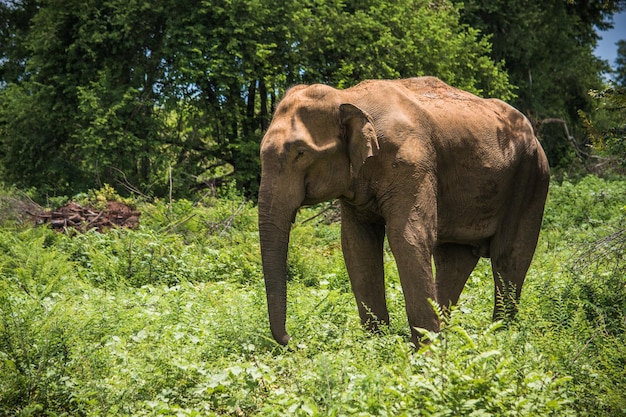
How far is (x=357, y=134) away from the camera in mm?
6539

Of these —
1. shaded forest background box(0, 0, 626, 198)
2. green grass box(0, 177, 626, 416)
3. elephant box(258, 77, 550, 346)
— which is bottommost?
green grass box(0, 177, 626, 416)

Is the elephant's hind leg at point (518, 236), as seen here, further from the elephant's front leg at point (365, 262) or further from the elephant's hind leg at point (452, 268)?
the elephant's front leg at point (365, 262)

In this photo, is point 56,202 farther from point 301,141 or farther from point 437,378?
point 437,378

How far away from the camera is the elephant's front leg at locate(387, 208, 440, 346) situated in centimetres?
662

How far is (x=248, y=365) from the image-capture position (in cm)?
593

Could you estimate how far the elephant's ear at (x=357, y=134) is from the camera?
21.3 feet

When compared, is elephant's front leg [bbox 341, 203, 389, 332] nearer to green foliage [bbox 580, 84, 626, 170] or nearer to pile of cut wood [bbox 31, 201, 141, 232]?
green foliage [bbox 580, 84, 626, 170]

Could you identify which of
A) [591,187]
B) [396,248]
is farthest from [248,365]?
[591,187]

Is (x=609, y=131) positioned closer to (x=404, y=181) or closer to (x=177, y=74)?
(x=404, y=181)

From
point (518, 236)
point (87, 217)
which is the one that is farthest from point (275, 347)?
point (87, 217)

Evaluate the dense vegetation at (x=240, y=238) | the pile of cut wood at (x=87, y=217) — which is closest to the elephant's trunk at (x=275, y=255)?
the dense vegetation at (x=240, y=238)

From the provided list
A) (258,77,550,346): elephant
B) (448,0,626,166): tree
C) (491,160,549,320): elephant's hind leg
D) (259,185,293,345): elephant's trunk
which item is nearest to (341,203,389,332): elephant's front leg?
(258,77,550,346): elephant

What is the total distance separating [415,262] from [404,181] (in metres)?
0.64

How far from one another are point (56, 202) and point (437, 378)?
579 inches
